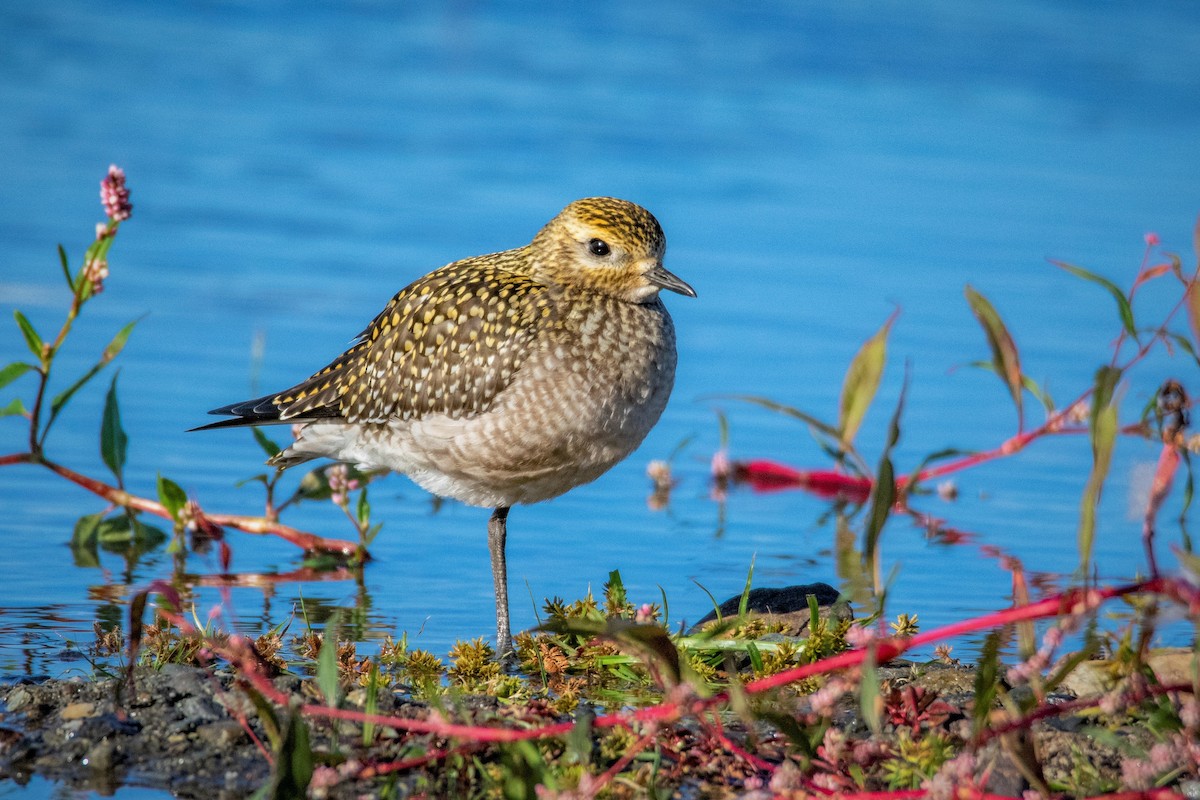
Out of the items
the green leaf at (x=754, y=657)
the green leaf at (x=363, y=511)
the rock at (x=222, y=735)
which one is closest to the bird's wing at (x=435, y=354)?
the green leaf at (x=363, y=511)

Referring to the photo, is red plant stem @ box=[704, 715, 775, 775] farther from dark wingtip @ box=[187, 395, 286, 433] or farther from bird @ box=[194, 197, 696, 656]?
dark wingtip @ box=[187, 395, 286, 433]

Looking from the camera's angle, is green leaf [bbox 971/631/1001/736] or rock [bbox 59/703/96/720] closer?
green leaf [bbox 971/631/1001/736]

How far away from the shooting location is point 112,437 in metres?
7.70

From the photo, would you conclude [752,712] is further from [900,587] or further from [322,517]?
[322,517]

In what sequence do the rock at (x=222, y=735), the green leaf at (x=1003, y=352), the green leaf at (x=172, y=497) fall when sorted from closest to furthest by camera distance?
the green leaf at (x=1003, y=352)
the rock at (x=222, y=735)
the green leaf at (x=172, y=497)

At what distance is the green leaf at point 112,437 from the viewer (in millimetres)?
7684

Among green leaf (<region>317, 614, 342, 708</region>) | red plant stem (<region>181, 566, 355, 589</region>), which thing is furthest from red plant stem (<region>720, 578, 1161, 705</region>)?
red plant stem (<region>181, 566, 355, 589</region>)

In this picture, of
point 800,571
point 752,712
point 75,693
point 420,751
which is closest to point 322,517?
point 800,571

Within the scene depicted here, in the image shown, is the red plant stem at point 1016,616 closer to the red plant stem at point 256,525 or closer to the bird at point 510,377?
the bird at point 510,377

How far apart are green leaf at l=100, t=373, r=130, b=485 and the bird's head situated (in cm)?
211

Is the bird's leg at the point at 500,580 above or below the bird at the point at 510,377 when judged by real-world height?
below

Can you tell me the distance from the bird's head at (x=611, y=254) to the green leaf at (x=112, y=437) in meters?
2.11

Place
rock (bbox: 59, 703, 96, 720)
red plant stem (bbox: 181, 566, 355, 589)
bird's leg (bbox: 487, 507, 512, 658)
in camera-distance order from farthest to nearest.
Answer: red plant stem (bbox: 181, 566, 355, 589) < bird's leg (bbox: 487, 507, 512, 658) < rock (bbox: 59, 703, 96, 720)

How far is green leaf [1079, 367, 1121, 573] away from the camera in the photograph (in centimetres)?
400
